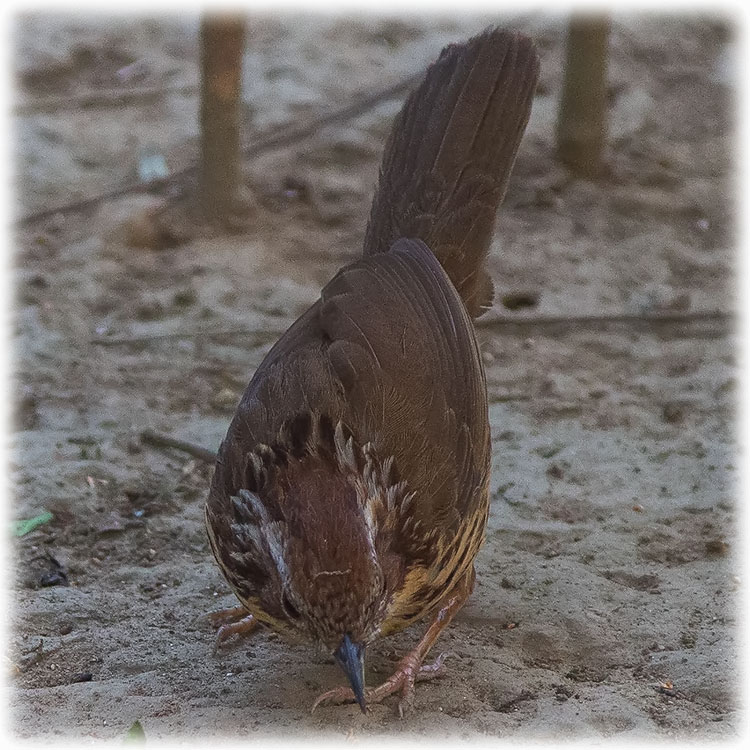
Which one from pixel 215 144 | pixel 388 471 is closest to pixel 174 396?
pixel 215 144

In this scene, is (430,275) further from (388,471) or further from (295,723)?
(295,723)

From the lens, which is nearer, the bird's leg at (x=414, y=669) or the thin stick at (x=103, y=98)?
the bird's leg at (x=414, y=669)

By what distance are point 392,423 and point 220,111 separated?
3612 millimetres

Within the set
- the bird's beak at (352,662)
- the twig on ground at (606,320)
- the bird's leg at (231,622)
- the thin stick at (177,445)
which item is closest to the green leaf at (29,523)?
the thin stick at (177,445)

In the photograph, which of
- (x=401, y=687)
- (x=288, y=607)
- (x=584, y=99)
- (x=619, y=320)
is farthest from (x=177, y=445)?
(x=584, y=99)

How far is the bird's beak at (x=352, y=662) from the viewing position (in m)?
3.27

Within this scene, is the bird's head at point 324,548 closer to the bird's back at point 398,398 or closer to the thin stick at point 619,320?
the bird's back at point 398,398

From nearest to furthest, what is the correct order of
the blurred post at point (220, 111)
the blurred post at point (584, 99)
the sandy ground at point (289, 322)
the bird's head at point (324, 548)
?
the bird's head at point (324, 548) < the sandy ground at point (289, 322) < the blurred post at point (220, 111) < the blurred post at point (584, 99)

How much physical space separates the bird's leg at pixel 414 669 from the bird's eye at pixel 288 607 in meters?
0.44

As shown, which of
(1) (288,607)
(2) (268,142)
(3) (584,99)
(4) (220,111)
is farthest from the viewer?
(2) (268,142)

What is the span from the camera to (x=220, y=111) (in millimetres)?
6832

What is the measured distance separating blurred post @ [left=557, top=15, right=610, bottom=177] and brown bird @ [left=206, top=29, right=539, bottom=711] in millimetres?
2781

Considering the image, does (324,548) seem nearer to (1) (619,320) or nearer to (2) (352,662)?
(2) (352,662)

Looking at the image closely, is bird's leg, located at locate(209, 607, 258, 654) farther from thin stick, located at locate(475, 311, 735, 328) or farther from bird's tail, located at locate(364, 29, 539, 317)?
thin stick, located at locate(475, 311, 735, 328)
